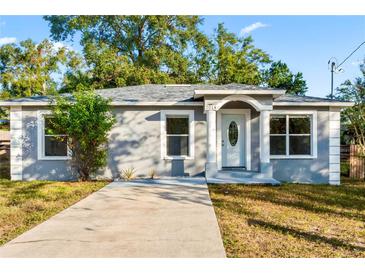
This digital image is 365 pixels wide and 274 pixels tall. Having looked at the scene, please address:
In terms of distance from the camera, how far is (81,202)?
779 centimetres

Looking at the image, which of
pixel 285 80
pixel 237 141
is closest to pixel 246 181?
pixel 237 141

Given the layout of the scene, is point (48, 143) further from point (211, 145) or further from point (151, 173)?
point (211, 145)

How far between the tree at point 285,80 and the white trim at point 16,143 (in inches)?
802

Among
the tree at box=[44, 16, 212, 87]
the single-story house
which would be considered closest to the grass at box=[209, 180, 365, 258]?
Result: the single-story house

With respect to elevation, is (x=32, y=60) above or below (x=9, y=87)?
above

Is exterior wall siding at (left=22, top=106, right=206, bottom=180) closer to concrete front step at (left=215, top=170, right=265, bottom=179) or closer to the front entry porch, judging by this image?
the front entry porch

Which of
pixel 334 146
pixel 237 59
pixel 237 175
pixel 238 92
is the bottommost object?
pixel 237 175

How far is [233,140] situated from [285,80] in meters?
16.5

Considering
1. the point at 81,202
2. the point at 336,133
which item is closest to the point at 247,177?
the point at 336,133

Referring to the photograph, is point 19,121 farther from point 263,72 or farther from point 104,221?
point 263,72

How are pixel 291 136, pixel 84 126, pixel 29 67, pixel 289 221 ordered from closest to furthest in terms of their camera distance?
pixel 289 221 → pixel 84 126 → pixel 291 136 → pixel 29 67

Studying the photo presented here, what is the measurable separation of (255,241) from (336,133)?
8851 mm

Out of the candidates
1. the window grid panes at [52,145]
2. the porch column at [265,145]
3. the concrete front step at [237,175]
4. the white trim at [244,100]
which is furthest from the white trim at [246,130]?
the window grid panes at [52,145]

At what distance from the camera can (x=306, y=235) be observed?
5238 mm
